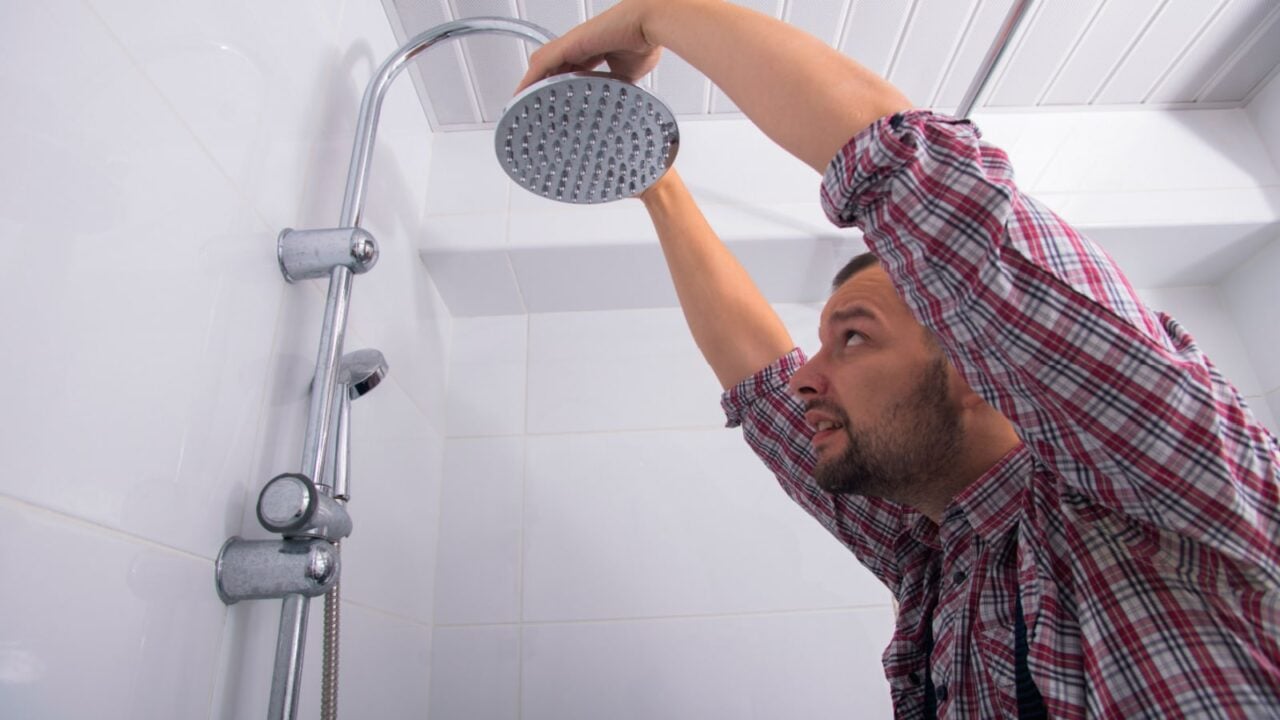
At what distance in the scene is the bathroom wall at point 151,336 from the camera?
0.42 m

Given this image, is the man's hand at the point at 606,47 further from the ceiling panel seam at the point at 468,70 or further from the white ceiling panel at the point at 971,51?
the white ceiling panel at the point at 971,51

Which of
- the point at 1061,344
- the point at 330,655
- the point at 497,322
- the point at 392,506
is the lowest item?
the point at 330,655

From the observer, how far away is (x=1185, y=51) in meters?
1.17

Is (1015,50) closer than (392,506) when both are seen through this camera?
No

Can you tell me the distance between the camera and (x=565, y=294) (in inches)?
49.6

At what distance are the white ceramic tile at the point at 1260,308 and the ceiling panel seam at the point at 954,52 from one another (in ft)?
2.01

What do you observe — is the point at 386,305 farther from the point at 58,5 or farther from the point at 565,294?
the point at 58,5

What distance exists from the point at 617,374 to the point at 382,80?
0.60m

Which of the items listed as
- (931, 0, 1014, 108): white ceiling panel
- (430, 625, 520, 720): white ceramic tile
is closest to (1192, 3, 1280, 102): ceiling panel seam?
(931, 0, 1014, 108): white ceiling panel

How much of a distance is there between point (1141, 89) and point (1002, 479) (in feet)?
Result: 3.35

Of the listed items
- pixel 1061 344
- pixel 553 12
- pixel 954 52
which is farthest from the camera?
pixel 954 52

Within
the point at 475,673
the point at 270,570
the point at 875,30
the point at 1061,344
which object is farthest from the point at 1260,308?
the point at 270,570

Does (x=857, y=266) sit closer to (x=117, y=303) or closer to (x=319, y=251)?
(x=319, y=251)

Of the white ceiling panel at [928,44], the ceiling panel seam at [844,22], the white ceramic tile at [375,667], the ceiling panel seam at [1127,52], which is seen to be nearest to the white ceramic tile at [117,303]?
the white ceramic tile at [375,667]
